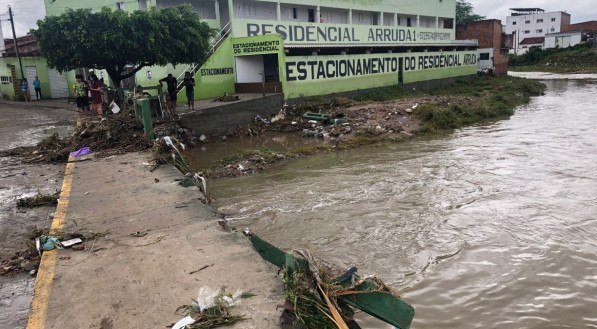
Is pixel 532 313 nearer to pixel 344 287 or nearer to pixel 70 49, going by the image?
pixel 344 287

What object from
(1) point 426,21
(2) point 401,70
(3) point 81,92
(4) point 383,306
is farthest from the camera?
(1) point 426,21

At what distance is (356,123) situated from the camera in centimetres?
1677

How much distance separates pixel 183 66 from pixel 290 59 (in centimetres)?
489

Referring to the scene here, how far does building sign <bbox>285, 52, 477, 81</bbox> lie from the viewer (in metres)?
20.2

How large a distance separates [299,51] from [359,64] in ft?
14.7

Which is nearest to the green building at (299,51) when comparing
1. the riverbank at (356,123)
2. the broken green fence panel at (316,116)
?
the riverbank at (356,123)

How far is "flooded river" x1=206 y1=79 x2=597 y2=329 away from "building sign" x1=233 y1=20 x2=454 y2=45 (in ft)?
37.3

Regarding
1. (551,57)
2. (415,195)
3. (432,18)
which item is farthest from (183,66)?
(551,57)

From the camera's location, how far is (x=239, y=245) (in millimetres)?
4273

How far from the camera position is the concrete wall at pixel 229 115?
15352 mm

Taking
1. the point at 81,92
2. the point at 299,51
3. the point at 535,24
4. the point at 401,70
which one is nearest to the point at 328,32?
the point at 401,70

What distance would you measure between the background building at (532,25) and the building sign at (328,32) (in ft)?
149

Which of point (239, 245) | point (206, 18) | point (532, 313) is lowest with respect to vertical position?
point (532, 313)

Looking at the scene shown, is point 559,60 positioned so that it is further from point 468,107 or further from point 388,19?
point 468,107
